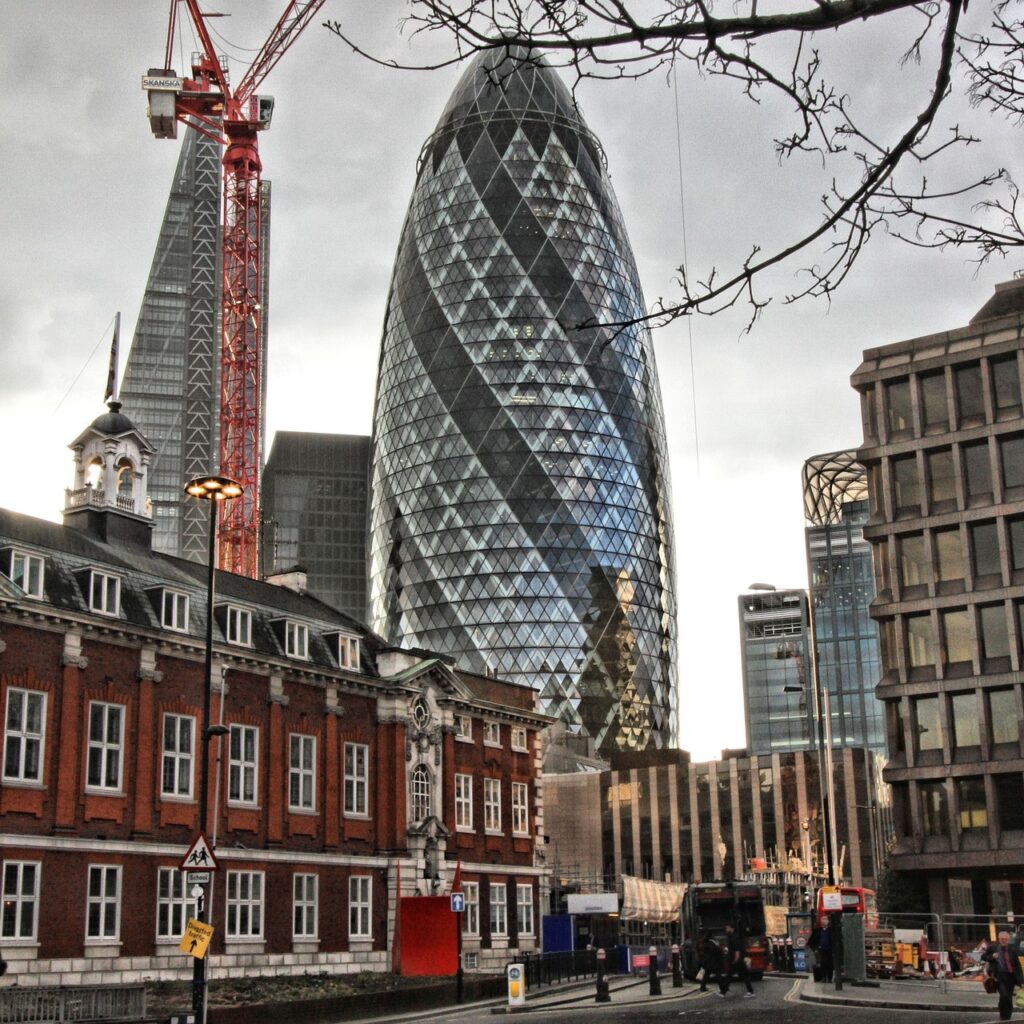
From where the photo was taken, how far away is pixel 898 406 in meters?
63.4

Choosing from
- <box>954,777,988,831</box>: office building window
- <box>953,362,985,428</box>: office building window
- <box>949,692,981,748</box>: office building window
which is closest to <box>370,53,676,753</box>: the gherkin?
<box>953,362,985,428</box>: office building window

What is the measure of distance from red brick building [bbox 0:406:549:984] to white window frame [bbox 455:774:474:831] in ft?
0.29

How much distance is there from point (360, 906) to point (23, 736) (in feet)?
51.9

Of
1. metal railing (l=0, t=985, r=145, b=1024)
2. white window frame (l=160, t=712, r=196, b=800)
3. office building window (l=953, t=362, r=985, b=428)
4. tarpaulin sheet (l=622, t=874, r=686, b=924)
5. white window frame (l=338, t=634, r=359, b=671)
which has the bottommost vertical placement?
metal railing (l=0, t=985, r=145, b=1024)

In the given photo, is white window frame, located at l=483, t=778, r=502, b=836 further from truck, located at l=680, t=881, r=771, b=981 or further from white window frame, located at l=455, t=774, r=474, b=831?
truck, located at l=680, t=881, r=771, b=981

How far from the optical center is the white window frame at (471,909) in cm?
5597

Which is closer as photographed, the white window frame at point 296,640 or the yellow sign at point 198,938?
the yellow sign at point 198,938

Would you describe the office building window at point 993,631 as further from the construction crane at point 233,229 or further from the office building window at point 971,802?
the construction crane at point 233,229

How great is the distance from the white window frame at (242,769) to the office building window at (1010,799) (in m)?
29.8

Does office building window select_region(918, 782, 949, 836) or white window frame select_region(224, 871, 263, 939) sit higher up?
office building window select_region(918, 782, 949, 836)

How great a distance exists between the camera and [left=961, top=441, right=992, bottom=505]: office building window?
198 ft

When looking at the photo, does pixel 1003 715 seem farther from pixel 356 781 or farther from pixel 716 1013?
pixel 716 1013

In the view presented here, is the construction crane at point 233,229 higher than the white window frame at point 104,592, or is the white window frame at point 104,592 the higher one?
the construction crane at point 233,229

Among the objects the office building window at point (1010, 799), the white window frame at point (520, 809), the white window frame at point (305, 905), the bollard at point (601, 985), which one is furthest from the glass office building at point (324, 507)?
the bollard at point (601, 985)
